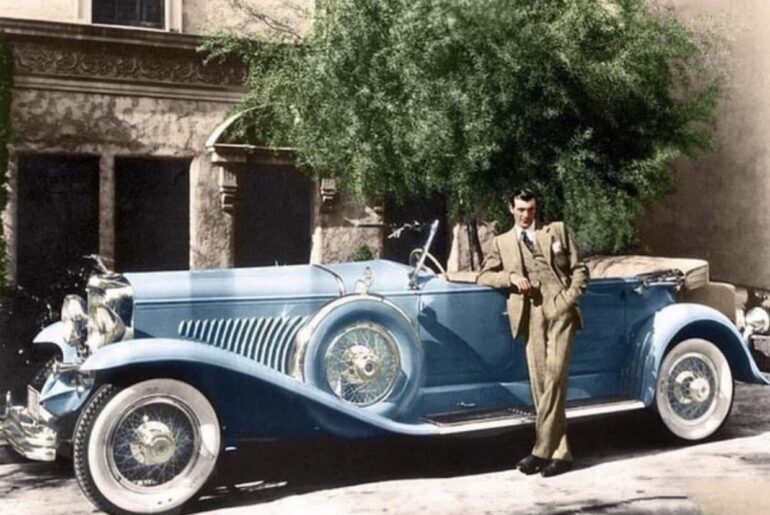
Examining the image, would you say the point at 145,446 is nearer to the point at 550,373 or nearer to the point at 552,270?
the point at 550,373

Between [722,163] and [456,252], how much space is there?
2.84 meters

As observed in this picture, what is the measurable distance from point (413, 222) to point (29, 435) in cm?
499

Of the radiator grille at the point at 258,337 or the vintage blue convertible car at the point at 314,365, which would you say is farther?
the radiator grille at the point at 258,337

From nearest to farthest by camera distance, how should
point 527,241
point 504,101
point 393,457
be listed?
1. point 527,241
2. point 393,457
3. point 504,101

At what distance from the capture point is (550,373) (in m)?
4.47

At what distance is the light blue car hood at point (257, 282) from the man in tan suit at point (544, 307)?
0.51 m

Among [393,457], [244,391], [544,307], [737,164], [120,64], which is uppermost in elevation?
[120,64]

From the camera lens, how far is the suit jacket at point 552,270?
14.6 ft

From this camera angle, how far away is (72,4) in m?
8.09

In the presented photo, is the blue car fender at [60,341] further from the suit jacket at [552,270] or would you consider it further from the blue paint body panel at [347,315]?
the suit jacket at [552,270]

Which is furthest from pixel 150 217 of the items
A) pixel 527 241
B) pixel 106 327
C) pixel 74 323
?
pixel 527 241

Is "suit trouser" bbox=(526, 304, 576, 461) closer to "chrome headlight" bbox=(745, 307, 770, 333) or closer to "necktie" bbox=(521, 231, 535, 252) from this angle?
"necktie" bbox=(521, 231, 535, 252)

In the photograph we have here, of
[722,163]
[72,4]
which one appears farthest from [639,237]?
[72,4]

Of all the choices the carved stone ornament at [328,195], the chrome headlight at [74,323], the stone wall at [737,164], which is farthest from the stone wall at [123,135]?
the stone wall at [737,164]
